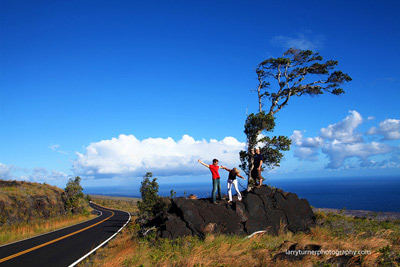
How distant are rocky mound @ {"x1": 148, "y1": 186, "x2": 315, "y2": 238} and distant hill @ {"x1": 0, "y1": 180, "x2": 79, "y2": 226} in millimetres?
14668

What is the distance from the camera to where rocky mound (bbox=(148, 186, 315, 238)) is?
1189 centimetres

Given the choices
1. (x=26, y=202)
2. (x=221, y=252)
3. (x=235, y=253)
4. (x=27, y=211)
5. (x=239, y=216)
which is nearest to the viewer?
(x=235, y=253)

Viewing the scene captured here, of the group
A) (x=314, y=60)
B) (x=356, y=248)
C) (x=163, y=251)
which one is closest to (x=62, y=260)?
(x=163, y=251)

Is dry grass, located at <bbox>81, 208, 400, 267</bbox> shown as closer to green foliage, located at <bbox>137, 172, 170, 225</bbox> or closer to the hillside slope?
green foliage, located at <bbox>137, 172, 170, 225</bbox>

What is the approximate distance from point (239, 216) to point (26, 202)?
21.0 meters

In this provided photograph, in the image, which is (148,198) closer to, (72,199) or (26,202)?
(26,202)

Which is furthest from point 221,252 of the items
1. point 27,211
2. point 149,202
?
point 27,211

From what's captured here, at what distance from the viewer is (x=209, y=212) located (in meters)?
12.6

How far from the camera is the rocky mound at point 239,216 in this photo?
11.9 metres

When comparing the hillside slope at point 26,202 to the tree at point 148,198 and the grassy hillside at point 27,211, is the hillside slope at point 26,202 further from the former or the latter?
the tree at point 148,198

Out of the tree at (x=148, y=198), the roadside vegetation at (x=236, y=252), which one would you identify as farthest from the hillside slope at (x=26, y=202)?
the roadside vegetation at (x=236, y=252)

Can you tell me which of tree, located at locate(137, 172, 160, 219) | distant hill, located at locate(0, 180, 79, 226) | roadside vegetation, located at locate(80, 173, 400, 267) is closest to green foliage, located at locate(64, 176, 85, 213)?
distant hill, located at locate(0, 180, 79, 226)

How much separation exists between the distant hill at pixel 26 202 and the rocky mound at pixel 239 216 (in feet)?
48.1

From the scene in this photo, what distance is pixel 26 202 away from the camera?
944 inches
